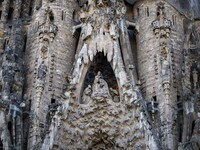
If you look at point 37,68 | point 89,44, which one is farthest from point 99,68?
point 37,68

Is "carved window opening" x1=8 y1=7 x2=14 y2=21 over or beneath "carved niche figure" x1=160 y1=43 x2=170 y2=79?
over

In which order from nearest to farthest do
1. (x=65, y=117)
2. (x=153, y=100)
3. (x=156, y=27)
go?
(x=65, y=117) < (x=153, y=100) < (x=156, y=27)

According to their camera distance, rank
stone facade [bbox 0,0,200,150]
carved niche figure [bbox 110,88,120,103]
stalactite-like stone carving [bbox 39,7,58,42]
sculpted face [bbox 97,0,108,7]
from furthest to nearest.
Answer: stalactite-like stone carving [bbox 39,7,58,42]
sculpted face [bbox 97,0,108,7]
carved niche figure [bbox 110,88,120,103]
stone facade [bbox 0,0,200,150]

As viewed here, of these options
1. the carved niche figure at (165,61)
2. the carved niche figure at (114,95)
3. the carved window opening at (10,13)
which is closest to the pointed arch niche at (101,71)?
the carved niche figure at (114,95)

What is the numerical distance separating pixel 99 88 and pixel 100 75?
55 centimetres

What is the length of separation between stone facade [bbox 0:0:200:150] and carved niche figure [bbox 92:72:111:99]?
0.11 feet

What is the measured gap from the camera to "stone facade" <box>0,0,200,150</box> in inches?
576

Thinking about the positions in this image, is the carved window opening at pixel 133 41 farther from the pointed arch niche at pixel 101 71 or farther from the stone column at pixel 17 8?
the stone column at pixel 17 8

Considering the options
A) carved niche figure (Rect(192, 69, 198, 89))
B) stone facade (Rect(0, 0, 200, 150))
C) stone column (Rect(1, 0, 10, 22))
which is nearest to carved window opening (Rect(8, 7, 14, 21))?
stone facade (Rect(0, 0, 200, 150))

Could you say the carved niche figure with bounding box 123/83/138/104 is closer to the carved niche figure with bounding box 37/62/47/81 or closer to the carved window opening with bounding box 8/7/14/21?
the carved niche figure with bounding box 37/62/47/81

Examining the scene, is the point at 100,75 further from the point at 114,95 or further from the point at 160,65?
the point at 160,65

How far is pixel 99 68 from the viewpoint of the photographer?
1669 centimetres

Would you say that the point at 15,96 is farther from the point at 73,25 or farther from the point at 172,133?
the point at 172,133

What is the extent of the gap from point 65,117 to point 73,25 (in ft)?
16.0
